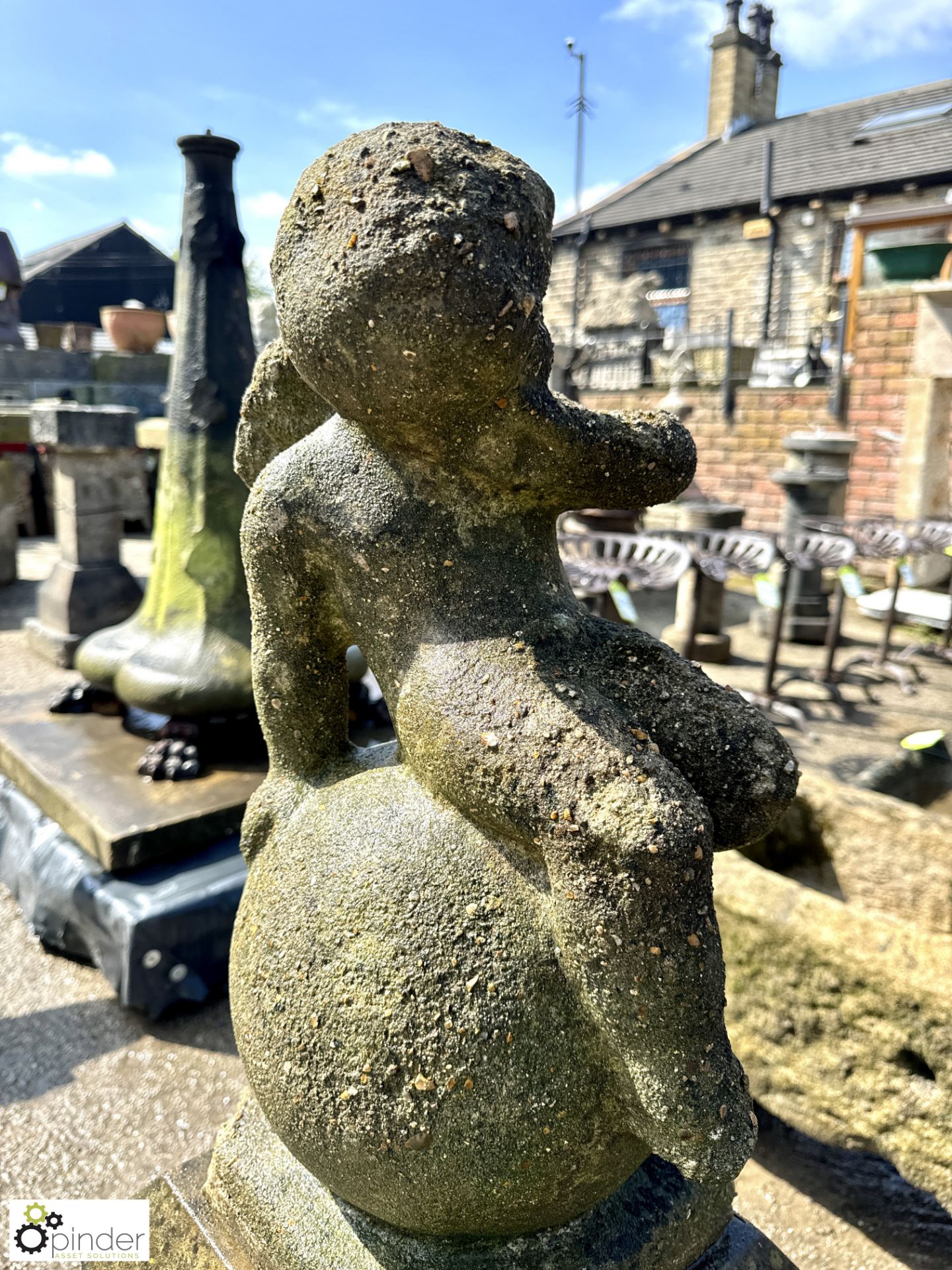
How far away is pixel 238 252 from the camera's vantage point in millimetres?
3131

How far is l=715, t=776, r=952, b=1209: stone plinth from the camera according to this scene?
1701 mm

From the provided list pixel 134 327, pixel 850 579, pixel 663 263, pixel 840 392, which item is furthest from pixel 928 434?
pixel 663 263

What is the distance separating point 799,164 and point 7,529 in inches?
540

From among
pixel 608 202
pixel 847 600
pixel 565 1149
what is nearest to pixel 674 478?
pixel 565 1149

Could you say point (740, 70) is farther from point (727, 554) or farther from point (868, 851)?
point (868, 851)

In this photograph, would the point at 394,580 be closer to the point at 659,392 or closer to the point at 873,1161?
the point at 873,1161

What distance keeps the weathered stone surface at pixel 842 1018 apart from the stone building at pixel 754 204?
1230 centimetres

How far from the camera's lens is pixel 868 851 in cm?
253

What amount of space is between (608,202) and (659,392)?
779 centimetres

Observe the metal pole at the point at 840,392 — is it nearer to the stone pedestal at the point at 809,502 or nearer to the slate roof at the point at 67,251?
the stone pedestal at the point at 809,502

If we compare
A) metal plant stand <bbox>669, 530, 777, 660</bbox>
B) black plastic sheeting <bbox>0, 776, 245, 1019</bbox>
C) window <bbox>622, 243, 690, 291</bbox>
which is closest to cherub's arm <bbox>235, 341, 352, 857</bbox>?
black plastic sheeting <bbox>0, 776, 245, 1019</bbox>

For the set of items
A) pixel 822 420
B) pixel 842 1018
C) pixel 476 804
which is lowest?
pixel 842 1018

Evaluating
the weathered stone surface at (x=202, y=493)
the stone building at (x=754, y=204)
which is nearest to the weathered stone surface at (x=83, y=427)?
the weathered stone surface at (x=202, y=493)

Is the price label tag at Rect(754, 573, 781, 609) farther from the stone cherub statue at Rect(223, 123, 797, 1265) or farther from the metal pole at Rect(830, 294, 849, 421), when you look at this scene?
the metal pole at Rect(830, 294, 849, 421)
